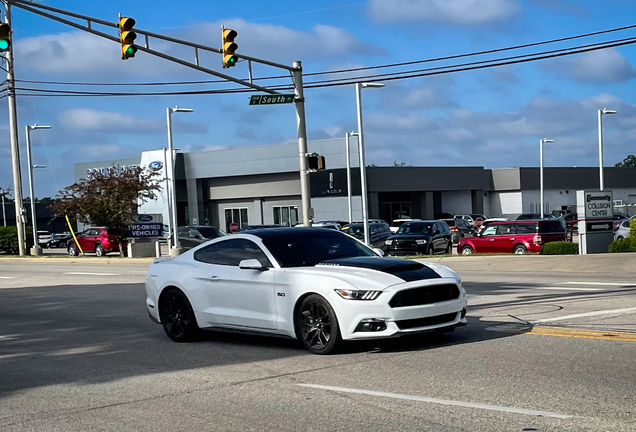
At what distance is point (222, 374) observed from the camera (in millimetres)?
8734

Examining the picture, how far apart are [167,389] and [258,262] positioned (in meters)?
2.33

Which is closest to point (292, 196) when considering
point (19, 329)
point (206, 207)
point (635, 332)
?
point (206, 207)

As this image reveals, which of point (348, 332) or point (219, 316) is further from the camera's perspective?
point (219, 316)

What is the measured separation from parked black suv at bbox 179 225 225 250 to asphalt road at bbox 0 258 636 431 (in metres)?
27.1

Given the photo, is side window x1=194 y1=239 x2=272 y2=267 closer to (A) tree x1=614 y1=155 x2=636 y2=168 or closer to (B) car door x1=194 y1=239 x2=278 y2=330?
(B) car door x1=194 y1=239 x2=278 y2=330

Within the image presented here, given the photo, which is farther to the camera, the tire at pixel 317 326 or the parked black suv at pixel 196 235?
the parked black suv at pixel 196 235

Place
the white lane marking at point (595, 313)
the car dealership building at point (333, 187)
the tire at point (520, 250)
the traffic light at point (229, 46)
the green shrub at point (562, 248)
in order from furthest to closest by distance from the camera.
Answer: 1. the car dealership building at point (333, 187)
2. the tire at point (520, 250)
3. the green shrub at point (562, 248)
4. the traffic light at point (229, 46)
5. the white lane marking at point (595, 313)

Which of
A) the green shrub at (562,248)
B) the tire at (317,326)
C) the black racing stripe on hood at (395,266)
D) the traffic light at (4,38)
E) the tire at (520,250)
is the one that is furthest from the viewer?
the tire at (520,250)

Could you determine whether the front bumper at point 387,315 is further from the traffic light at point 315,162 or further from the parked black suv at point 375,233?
the parked black suv at point 375,233

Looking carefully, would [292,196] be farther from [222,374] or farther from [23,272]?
[222,374]

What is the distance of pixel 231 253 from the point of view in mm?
10727

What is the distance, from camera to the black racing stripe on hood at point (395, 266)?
9234mm

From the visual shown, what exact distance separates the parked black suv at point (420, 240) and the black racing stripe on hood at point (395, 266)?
23.1 m

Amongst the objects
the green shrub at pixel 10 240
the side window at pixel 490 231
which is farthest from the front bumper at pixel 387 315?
the green shrub at pixel 10 240
